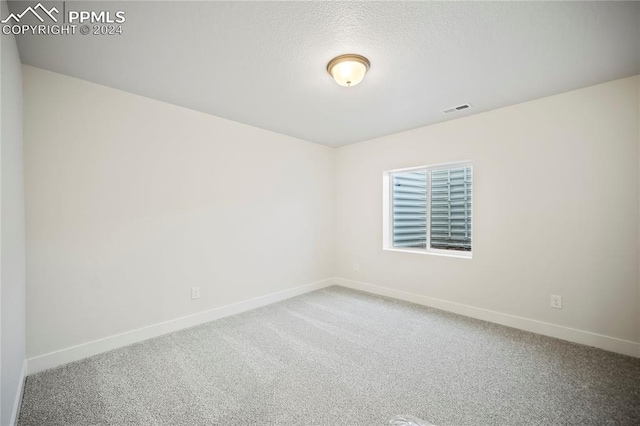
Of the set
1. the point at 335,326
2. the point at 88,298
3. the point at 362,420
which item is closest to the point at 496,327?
the point at 335,326

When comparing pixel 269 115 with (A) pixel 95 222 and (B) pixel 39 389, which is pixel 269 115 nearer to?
(A) pixel 95 222

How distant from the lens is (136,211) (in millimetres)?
2652

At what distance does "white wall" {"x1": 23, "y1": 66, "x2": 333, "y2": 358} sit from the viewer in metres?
2.19

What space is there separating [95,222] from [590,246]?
447 cm

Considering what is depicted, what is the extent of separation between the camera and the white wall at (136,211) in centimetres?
219

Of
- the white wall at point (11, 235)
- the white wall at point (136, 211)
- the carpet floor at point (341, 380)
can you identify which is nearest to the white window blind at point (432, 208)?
the carpet floor at point (341, 380)

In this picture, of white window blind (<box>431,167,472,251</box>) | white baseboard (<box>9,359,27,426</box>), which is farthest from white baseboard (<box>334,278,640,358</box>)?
white baseboard (<box>9,359,27,426</box>)

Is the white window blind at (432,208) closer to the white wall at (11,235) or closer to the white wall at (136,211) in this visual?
the white wall at (136,211)

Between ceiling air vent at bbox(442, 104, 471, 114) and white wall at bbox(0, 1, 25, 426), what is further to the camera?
ceiling air vent at bbox(442, 104, 471, 114)

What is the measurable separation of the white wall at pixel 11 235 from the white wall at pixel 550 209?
3729 mm

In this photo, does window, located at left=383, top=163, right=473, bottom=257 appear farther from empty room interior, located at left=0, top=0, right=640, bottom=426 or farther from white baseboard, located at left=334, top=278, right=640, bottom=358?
white baseboard, located at left=334, top=278, right=640, bottom=358

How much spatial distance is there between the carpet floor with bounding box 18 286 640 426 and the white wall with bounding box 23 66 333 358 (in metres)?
0.42

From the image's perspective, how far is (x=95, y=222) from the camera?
242 centimetres

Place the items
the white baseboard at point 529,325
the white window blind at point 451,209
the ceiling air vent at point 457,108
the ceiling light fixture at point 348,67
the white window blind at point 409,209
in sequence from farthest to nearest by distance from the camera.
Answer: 1. the white window blind at point 409,209
2. the white window blind at point 451,209
3. the ceiling air vent at point 457,108
4. the white baseboard at point 529,325
5. the ceiling light fixture at point 348,67
